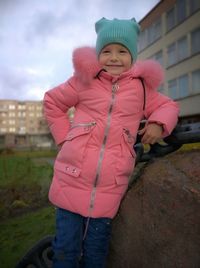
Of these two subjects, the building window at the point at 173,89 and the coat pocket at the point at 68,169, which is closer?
the coat pocket at the point at 68,169

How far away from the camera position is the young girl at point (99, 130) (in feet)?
5.88

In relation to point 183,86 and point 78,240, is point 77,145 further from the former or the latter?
point 183,86

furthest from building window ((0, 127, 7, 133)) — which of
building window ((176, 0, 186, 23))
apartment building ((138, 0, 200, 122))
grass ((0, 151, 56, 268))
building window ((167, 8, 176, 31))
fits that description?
grass ((0, 151, 56, 268))

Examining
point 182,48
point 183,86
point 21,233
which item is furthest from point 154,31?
point 21,233

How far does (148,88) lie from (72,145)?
538mm

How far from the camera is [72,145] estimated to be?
6.07ft

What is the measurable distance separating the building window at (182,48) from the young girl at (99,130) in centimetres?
1721

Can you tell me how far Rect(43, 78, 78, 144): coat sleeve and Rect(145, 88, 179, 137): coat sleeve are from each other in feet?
1.35

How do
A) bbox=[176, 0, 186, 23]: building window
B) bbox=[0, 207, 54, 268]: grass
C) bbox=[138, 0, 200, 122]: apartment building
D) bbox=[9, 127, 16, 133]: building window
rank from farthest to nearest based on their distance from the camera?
bbox=[9, 127, 16, 133]: building window < bbox=[176, 0, 186, 23]: building window < bbox=[138, 0, 200, 122]: apartment building < bbox=[0, 207, 54, 268]: grass

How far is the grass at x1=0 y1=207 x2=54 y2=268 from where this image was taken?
2800mm

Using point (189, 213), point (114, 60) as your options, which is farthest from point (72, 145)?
point (189, 213)

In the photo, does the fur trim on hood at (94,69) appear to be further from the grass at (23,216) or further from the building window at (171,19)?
the building window at (171,19)

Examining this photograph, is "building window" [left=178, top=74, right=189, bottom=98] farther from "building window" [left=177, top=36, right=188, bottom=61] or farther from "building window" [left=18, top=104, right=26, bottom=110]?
"building window" [left=18, top=104, right=26, bottom=110]

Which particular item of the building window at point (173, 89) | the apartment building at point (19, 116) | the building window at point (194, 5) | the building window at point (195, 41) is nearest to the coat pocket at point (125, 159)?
the building window at point (195, 41)
